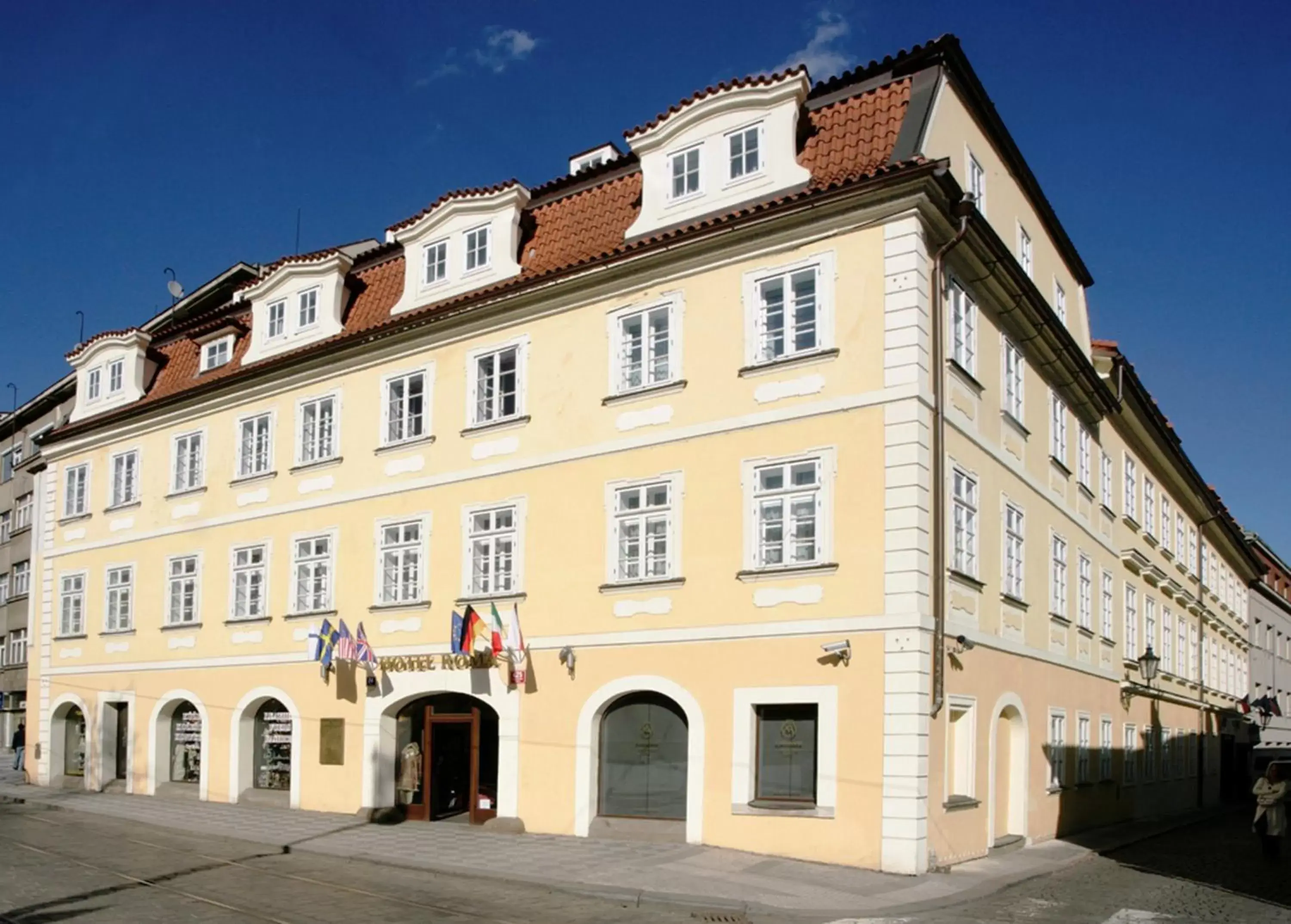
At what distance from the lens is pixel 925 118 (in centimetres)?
1884

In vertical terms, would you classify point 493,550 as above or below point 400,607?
above

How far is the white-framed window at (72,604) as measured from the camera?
106 ft

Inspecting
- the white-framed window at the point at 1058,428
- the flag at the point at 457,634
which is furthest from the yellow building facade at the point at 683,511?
the flag at the point at 457,634

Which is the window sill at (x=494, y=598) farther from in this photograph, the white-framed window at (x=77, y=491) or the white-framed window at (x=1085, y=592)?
the white-framed window at (x=77, y=491)

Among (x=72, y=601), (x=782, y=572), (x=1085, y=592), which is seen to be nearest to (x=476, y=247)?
(x=782, y=572)

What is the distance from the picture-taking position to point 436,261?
24859 mm

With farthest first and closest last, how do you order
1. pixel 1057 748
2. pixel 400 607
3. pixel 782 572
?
1. pixel 400 607
2. pixel 1057 748
3. pixel 782 572

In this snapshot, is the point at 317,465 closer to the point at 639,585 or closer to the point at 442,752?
the point at 442,752

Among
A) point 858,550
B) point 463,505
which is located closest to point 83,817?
point 463,505

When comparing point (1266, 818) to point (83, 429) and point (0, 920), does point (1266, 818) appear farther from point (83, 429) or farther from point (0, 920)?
point (83, 429)

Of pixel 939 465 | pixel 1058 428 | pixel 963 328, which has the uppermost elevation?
pixel 963 328

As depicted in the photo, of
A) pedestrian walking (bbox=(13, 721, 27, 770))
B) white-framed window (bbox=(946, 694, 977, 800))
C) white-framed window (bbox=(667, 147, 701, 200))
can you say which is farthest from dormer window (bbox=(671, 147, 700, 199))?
pedestrian walking (bbox=(13, 721, 27, 770))

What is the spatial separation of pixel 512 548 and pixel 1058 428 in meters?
10.8

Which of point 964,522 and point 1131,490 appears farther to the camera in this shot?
point 1131,490
